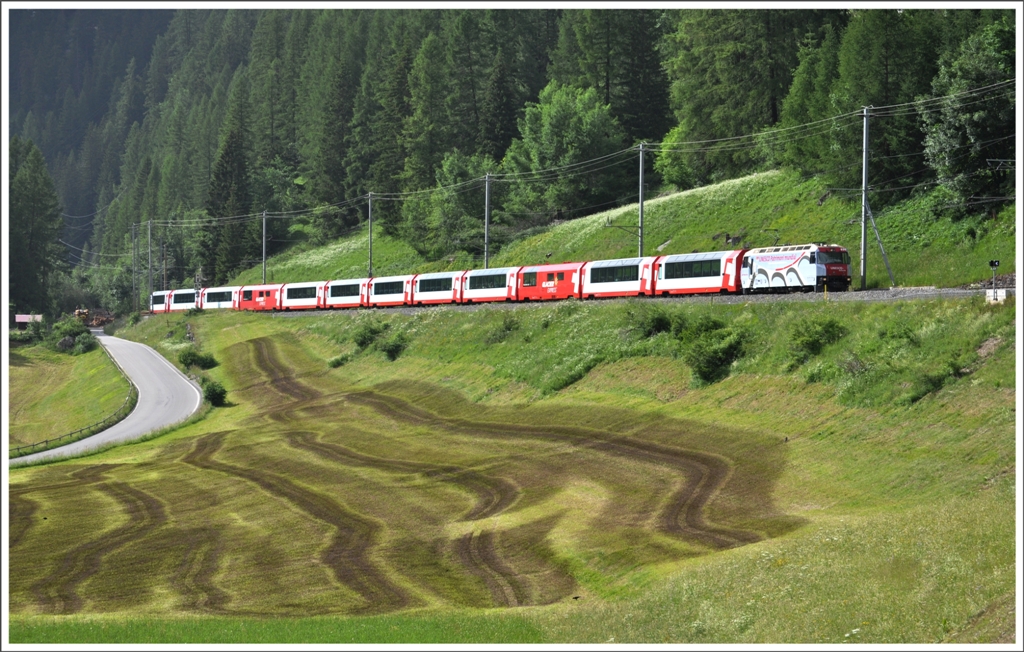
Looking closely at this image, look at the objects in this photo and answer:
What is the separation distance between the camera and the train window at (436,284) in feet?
307

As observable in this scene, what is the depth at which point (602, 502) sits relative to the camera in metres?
40.3

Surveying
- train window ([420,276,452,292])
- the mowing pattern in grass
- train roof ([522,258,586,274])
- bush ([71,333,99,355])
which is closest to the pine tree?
bush ([71,333,99,355])

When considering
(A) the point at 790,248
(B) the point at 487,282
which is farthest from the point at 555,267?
(A) the point at 790,248

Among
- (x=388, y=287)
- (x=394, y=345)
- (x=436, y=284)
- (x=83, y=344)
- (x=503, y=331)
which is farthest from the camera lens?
(x=83, y=344)

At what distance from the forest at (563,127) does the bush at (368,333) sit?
2645 cm

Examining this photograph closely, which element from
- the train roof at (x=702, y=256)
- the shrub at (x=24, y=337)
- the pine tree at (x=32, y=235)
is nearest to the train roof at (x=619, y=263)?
the train roof at (x=702, y=256)

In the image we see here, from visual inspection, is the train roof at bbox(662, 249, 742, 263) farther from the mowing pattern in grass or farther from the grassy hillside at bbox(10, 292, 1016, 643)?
the mowing pattern in grass

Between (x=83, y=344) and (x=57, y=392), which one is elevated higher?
(x=83, y=344)

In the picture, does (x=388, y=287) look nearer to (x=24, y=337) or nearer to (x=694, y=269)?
(x=694, y=269)

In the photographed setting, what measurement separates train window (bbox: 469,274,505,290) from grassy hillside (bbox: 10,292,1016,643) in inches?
719

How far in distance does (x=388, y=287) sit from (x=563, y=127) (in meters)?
33.1

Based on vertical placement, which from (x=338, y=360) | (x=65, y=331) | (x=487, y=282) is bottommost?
(x=338, y=360)

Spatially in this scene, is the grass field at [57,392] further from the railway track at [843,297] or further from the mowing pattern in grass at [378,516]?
the railway track at [843,297]

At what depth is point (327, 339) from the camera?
9412cm
